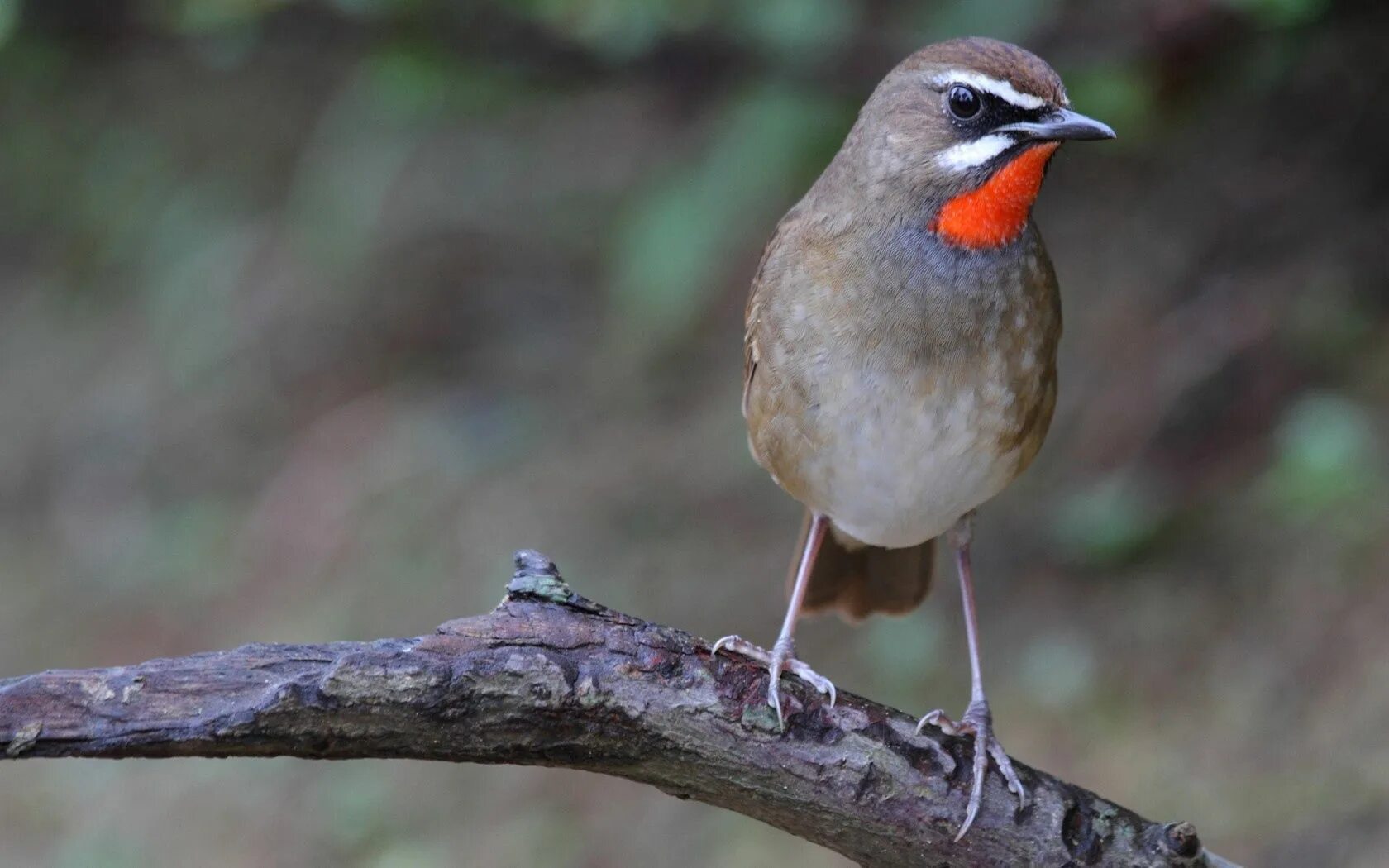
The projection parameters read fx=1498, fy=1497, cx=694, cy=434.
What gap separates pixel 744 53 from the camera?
641cm

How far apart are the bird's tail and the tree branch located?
122 centimetres

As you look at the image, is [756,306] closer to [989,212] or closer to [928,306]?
[928,306]

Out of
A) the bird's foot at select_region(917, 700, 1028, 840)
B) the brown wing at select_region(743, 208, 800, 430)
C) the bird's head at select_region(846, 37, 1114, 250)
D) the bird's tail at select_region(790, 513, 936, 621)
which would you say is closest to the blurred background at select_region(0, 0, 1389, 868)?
the bird's tail at select_region(790, 513, 936, 621)

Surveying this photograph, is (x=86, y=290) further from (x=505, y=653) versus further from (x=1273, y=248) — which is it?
(x=505, y=653)

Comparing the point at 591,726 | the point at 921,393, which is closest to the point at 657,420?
the point at 921,393

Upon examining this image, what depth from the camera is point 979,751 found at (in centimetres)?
352

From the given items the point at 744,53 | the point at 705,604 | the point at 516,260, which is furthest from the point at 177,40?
the point at 705,604

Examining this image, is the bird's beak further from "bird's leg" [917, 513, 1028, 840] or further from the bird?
"bird's leg" [917, 513, 1028, 840]

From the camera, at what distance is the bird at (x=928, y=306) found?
372 cm

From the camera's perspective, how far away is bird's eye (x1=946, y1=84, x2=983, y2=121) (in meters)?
3.74

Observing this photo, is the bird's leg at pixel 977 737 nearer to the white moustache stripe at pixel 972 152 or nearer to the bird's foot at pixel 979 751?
the bird's foot at pixel 979 751

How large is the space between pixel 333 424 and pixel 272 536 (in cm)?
75

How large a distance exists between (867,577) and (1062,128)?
1.76 meters

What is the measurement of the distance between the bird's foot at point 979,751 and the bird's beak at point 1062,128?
143 centimetres
